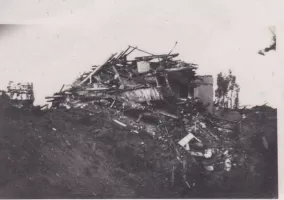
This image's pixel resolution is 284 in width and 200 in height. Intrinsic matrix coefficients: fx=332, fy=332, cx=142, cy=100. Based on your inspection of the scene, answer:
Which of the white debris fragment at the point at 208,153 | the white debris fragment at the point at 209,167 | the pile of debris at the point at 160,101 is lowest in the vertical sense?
the white debris fragment at the point at 209,167

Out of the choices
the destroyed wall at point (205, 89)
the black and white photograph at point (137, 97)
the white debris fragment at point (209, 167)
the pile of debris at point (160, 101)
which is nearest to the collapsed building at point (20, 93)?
the black and white photograph at point (137, 97)

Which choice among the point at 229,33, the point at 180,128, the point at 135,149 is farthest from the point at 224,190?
the point at 229,33

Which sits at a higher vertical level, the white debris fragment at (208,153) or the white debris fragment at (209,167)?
the white debris fragment at (208,153)

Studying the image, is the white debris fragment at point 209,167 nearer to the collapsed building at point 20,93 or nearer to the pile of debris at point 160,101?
the pile of debris at point 160,101

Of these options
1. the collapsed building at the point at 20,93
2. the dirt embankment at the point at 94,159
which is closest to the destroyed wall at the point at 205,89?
the dirt embankment at the point at 94,159

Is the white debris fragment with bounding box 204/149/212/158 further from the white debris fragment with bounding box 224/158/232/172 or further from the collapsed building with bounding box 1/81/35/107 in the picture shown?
the collapsed building with bounding box 1/81/35/107

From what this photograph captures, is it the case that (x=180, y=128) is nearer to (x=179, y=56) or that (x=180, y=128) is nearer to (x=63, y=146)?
(x=179, y=56)

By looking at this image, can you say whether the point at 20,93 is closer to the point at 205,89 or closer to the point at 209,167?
the point at 205,89

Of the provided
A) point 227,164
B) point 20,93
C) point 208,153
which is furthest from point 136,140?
point 20,93

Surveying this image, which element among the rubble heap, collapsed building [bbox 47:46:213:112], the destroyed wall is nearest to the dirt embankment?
the rubble heap

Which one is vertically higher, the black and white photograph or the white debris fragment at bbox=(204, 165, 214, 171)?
the black and white photograph
